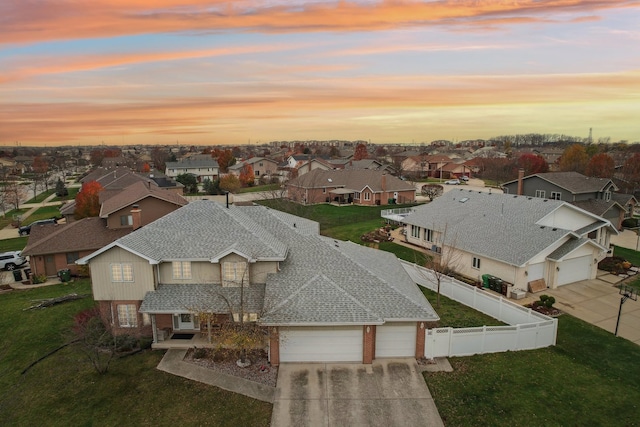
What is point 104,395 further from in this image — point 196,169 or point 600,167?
point 196,169

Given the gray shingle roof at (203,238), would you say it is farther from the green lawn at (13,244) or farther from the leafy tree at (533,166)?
the leafy tree at (533,166)

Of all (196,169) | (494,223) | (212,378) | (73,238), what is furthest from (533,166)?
(212,378)

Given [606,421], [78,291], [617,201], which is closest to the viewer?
[606,421]

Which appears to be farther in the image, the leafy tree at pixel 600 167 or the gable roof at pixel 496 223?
the leafy tree at pixel 600 167

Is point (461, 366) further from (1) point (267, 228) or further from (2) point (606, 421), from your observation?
(1) point (267, 228)

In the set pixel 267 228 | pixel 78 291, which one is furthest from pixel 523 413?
pixel 78 291

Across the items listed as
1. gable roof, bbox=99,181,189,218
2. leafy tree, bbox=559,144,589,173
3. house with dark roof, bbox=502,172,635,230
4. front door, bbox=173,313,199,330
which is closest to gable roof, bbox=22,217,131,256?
gable roof, bbox=99,181,189,218

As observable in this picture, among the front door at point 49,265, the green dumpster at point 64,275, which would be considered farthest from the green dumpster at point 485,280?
the front door at point 49,265
